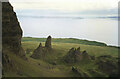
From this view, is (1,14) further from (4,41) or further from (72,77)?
(72,77)

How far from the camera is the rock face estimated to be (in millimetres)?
44500

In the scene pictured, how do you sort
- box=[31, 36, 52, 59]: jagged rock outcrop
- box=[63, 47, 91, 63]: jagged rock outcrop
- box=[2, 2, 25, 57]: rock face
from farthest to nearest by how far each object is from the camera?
box=[31, 36, 52, 59]: jagged rock outcrop → box=[63, 47, 91, 63]: jagged rock outcrop → box=[2, 2, 25, 57]: rock face

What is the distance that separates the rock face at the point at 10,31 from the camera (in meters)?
44.5

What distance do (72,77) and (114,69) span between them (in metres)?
11.8

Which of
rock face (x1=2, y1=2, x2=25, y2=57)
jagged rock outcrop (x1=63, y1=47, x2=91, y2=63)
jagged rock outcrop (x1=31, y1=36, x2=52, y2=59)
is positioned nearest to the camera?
rock face (x1=2, y1=2, x2=25, y2=57)

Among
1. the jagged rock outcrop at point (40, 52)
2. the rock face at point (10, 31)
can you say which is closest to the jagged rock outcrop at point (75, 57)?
the jagged rock outcrop at point (40, 52)

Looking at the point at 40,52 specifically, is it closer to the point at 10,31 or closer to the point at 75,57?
the point at 75,57

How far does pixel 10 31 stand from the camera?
45.9 meters

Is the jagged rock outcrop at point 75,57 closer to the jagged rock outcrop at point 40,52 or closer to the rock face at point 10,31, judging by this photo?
the jagged rock outcrop at point 40,52

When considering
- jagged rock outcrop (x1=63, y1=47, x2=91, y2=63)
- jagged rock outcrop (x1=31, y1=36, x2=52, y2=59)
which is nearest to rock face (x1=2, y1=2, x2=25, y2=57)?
jagged rock outcrop (x1=31, y1=36, x2=52, y2=59)

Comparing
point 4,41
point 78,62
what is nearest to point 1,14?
point 4,41

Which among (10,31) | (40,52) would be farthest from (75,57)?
(10,31)

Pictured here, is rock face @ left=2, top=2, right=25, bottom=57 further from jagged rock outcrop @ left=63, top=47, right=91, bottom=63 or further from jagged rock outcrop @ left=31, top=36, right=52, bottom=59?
jagged rock outcrop @ left=63, top=47, right=91, bottom=63

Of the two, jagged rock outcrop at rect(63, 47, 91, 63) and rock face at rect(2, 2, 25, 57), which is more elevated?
rock face at rect(2, 2, 25, 57)
